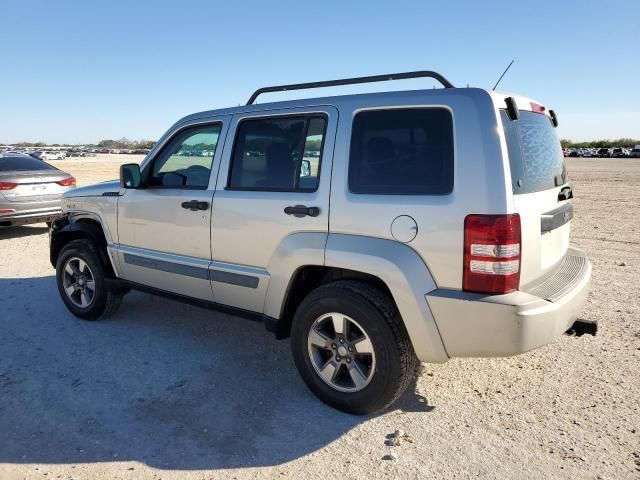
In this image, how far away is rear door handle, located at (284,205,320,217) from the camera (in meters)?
3.29

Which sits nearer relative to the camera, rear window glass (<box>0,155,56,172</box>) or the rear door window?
the rear door window

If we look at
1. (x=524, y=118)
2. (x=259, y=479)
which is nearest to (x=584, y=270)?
(x=524, y=118)

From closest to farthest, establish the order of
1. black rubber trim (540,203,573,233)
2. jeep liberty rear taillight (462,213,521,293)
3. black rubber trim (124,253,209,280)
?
jeep liberty rear taillight (462,213,521,293)
black rubber trim (540,203,573,233)
black rubber trim (124,253,209,280)

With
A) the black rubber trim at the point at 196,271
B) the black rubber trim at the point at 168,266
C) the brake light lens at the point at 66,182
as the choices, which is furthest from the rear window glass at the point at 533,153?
the brake light lens at the point at 66,182

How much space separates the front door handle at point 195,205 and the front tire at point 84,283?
57.0 inches

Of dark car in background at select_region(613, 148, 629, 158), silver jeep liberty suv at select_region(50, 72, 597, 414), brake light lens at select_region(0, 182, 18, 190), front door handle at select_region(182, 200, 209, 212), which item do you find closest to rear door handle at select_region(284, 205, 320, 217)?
silver jeep liberty suv at select_region(50, 72, 597, 414)

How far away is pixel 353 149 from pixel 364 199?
0.36m

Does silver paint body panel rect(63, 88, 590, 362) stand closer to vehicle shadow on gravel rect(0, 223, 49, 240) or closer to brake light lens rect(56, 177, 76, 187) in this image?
brake light lens rect(56, 177, 76, 187)

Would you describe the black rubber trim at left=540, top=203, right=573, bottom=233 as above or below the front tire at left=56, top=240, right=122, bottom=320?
above

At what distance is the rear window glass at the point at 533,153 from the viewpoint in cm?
283

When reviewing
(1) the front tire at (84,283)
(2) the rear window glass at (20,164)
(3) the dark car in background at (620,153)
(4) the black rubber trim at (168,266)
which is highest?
(3) the dark car in background at (620,153)

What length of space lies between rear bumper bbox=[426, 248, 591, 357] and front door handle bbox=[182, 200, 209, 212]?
192 cm

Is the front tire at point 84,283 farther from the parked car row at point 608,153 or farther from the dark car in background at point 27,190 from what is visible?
the parked car row at point 608,153

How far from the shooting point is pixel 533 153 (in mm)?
3111
